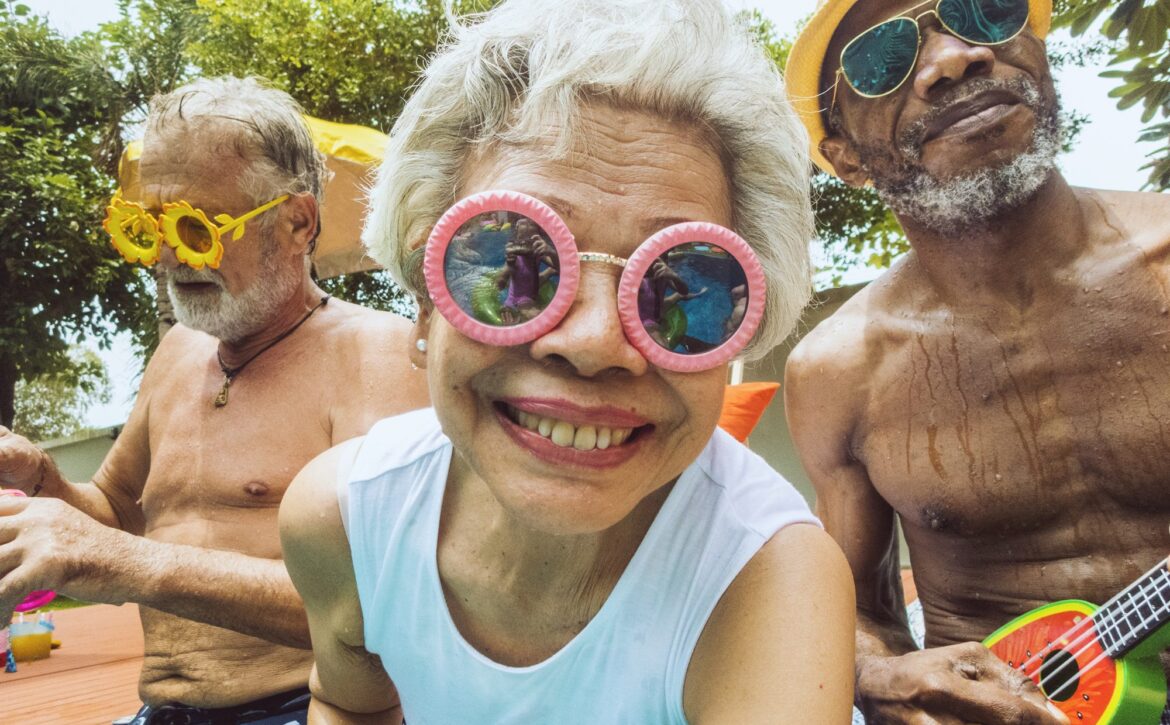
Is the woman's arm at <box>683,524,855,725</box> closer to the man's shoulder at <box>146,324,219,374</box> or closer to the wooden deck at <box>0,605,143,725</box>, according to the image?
the man's shoulder at <box>146,324,219,374</box>

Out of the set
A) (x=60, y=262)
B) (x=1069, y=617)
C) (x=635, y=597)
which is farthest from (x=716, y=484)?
(x=60, y=262)

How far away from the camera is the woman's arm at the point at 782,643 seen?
1267 mm

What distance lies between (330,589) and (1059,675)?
1706 mm

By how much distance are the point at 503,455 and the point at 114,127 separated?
39.7 feet

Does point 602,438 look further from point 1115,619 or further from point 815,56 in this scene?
point 815,56

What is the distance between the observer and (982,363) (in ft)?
7.54

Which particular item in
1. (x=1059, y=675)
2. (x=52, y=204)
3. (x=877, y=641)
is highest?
(x=1059, y=675)

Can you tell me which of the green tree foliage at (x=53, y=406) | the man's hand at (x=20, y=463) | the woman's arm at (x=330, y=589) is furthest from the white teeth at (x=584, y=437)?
the green tree foliage at (x=53, y=406)

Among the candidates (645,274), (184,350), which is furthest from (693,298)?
(184,350)

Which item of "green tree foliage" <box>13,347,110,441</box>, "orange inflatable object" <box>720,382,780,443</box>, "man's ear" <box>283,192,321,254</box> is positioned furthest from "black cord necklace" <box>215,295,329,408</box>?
"green tree foliage" <box>13,347,110,441</box>

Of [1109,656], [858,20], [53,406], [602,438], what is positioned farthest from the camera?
[53,406]

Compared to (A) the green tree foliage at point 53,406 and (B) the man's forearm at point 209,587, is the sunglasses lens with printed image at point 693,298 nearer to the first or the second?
(B) the man's forearm at point 209,587

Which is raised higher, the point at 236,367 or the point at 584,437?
the point at 584,437

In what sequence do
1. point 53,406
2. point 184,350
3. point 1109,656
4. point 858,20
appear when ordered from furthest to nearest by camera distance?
point 53,406 → point 184,350 → point 858,20 → point 1109,656
